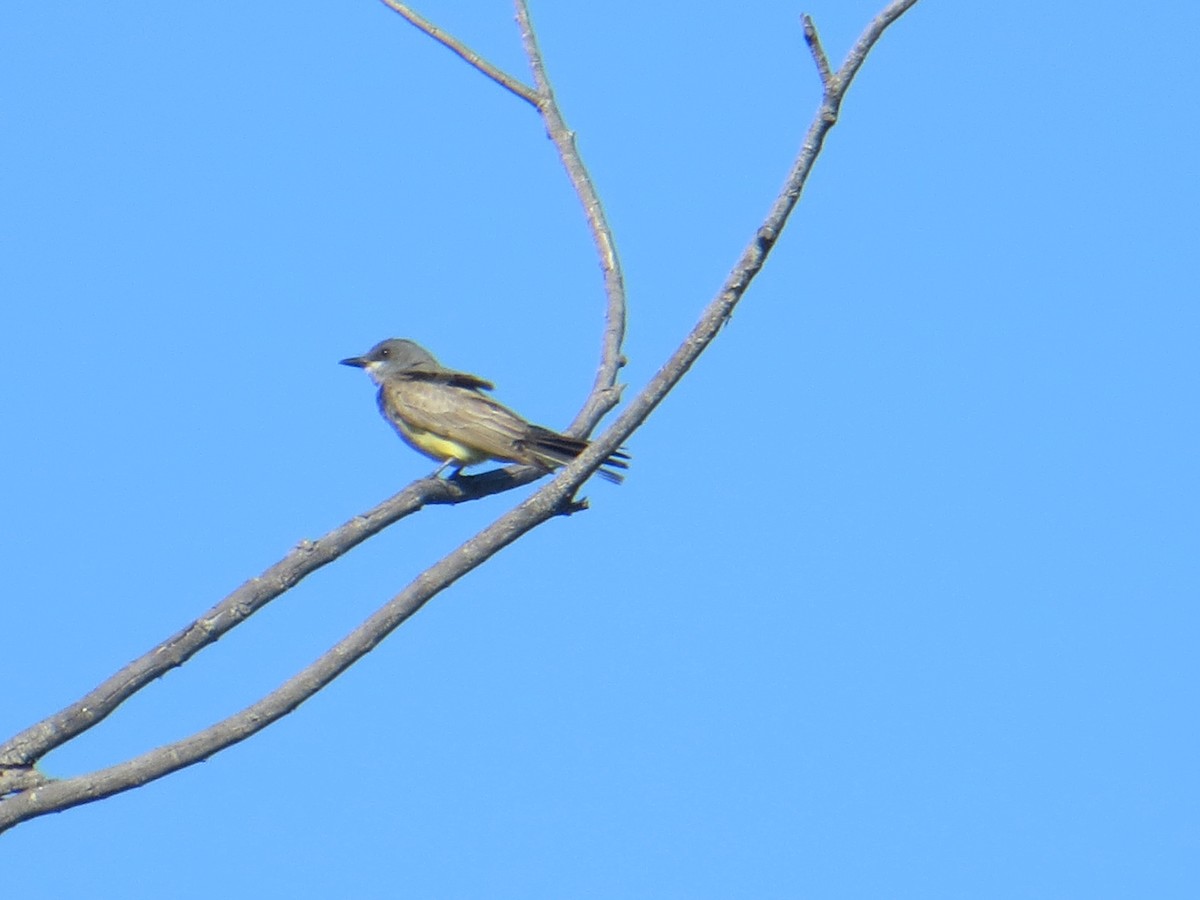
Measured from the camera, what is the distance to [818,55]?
5.72 meters

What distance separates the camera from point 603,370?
26.4ft

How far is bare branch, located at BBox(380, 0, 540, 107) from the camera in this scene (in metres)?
8.32

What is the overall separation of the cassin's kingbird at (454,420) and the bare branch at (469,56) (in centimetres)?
206

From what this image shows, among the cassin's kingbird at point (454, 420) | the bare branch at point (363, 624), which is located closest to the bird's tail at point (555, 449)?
the cassin's kingbird at point (454, 420)

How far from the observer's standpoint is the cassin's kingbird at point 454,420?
411 inches

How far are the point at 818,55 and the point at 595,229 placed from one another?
2.67 meters

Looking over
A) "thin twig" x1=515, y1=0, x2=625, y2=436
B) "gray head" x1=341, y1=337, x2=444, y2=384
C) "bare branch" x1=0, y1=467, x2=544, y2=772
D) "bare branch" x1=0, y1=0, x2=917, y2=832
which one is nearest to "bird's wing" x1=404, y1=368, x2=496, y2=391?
"gray head" x1=341, y1=337, x2=444, y2=384

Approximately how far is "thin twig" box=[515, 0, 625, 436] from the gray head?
539cm

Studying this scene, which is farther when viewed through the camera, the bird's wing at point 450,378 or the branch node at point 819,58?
the bird's wing at point 450,378

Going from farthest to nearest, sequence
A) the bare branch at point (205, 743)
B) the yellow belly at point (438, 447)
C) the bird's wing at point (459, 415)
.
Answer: the yellow belly at point (438, 447), the bird's wing at point (459, 415), the bare branch at point (205, 743)

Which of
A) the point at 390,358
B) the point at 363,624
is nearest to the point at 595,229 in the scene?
the point at 363,624

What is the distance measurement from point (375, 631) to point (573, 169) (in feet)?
11.1

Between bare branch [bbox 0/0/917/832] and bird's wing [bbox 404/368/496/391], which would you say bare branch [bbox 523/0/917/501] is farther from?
bird's wing [bbox 404/368/496/391]

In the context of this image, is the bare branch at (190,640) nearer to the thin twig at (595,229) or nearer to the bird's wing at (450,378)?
the thin twig at (595,229)
